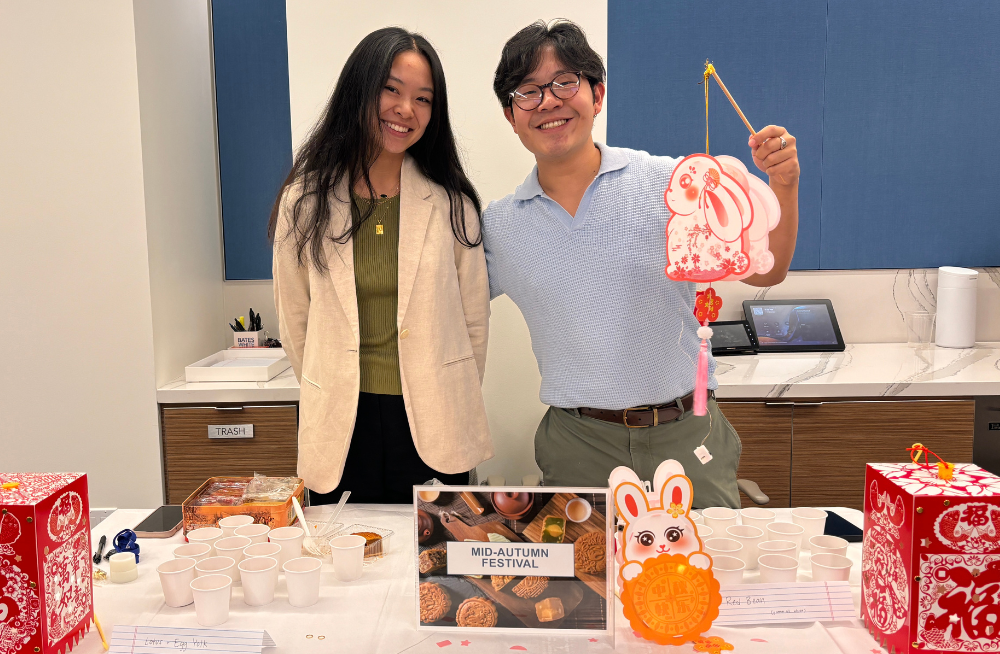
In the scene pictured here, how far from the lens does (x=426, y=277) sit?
1686 millimetres

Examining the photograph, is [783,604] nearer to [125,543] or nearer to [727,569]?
[727,569]

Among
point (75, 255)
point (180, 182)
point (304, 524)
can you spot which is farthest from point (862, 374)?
point (75, 255)

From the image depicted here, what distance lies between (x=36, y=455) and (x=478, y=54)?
82.6 inches

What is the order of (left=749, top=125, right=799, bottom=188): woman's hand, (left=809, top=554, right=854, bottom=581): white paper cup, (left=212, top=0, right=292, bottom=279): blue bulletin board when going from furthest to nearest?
(left=212, top=0, right=292, bottom=279): blue bulletin board < (left=749, top=125, right=799, bottom=188): woman's hand < (left=809, top=554, right=854, bottom=581): white paper cup

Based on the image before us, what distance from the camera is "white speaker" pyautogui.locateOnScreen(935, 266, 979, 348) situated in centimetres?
296

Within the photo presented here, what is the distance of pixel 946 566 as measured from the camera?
96 centimetres

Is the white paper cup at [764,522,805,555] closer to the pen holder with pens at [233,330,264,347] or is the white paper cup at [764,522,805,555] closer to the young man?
the young man

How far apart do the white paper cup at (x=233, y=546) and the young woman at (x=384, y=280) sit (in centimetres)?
47

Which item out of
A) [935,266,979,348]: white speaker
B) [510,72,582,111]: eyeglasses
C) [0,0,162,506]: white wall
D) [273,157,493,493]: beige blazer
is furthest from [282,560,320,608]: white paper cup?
[935,266,979,348]: white speaker

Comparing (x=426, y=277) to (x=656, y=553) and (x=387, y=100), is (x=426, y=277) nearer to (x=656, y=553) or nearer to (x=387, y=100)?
(x=387, y=100)

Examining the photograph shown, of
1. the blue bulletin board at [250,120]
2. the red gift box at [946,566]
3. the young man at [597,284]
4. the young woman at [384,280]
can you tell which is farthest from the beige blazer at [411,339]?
the blue bulletin board at [250,120]

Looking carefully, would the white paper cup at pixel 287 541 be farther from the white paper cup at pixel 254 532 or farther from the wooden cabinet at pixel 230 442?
the wooden cabinet at pixel 230 442

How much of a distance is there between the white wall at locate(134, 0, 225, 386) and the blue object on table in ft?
4.46

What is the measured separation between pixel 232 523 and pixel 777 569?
3.09 ft
